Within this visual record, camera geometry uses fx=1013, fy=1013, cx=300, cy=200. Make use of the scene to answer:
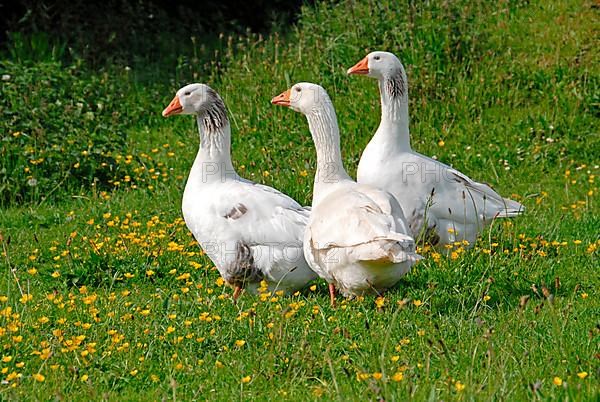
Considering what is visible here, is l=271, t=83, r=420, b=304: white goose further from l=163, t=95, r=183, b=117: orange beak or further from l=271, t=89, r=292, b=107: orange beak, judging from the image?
l=163, t=95, r=183, b=117: orange beak

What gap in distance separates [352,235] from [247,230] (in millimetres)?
1028

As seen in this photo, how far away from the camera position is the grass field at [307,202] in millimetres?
4848

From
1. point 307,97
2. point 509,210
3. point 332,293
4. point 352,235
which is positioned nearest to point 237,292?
point 332,293

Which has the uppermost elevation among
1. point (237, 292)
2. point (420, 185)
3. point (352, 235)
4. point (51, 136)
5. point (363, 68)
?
point (363, 68)

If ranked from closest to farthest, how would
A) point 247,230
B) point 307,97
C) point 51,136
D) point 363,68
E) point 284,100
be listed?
point 247,230, point 307,97, point 284,100, point 363,68, point 51,136

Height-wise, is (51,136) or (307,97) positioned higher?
(307,97)

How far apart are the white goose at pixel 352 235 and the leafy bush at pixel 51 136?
3.06 metres

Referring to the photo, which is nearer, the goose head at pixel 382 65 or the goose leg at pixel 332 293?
the goose leg at pixel 332 293

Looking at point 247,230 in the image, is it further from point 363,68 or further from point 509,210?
point 509,210

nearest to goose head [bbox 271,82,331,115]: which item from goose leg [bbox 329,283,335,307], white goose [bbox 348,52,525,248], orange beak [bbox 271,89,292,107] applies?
orange beak [bbox 271,89,292,107]

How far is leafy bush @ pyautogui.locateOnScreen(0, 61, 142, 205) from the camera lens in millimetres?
9023

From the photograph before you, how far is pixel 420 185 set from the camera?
23.1ft

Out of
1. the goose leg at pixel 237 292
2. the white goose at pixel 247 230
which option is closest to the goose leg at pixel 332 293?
the white goose at pixel 247 230

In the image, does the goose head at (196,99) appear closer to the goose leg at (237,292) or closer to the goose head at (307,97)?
the goose head at (307,97)
